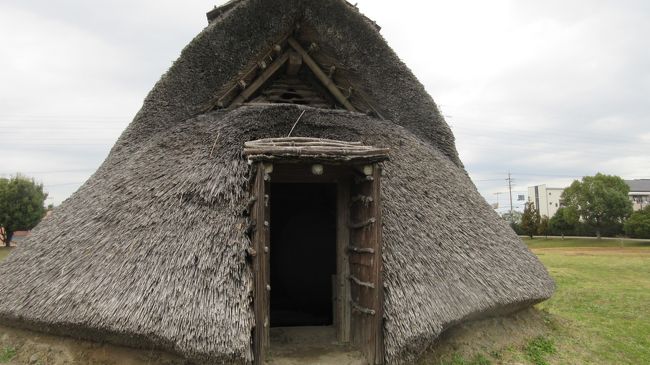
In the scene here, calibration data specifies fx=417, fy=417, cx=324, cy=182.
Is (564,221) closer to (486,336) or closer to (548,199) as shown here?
(548,199)

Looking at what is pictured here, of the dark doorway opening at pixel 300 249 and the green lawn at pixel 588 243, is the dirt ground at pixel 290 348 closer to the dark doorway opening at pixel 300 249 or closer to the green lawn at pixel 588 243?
Answer: the dark doorway opening at pixel 300 249

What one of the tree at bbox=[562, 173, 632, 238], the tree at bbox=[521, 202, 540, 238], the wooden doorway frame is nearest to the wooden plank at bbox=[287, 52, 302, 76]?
the wooden doorway frame

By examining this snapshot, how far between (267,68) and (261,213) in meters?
3.32

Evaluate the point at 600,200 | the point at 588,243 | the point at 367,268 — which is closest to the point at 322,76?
the point at 367,268

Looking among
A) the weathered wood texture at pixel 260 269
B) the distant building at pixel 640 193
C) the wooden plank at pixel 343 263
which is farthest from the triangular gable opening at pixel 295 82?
the distant building at pixel 640 193

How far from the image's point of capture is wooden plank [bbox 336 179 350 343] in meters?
5.44

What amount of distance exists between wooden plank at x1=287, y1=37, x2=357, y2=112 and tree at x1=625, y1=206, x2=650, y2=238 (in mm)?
36223

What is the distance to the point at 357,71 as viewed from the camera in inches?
279

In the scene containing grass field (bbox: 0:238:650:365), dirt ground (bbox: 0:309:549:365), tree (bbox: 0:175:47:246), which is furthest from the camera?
tree (bbox: 0:175:47:246)

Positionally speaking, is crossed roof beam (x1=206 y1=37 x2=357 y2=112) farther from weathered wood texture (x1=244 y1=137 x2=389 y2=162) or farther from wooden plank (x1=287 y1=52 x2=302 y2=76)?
weathered wood texture (x1=244 y1=137 x2=389 y2=162)

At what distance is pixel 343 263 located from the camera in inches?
217

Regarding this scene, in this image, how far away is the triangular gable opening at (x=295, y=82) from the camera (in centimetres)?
683

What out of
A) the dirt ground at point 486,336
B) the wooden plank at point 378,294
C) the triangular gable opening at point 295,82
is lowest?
the dirt ground at point 486,336

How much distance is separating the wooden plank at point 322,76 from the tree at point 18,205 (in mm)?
36706
